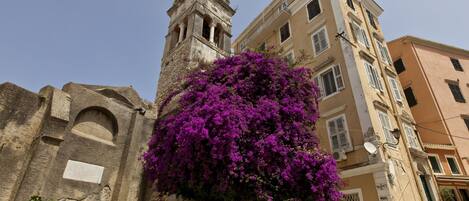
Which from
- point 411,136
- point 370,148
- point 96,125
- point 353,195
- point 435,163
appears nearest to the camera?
point 96,125

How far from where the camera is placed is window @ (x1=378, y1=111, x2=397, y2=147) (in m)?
10.5

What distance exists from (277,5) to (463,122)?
517 inches

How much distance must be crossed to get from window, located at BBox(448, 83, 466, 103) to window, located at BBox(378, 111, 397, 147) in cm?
864

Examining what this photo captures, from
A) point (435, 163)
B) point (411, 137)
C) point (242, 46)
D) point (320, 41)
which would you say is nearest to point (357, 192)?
point (411, 137)

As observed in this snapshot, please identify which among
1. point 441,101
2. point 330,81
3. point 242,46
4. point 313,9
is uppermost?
point 242,46

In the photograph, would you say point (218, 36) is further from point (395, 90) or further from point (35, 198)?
point (35, 198)

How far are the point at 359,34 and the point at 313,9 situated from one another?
Result: 3109 millimetres

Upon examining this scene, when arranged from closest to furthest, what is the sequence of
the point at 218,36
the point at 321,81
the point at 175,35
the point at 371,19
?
1. the point at 321,81
2. the point at 371,19
3. the point at 218,36
4. the point at 175,35

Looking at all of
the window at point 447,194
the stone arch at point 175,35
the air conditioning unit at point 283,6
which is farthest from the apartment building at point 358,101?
the stone arch at point 175,35

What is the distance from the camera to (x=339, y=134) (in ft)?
35.4

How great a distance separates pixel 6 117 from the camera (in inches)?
257

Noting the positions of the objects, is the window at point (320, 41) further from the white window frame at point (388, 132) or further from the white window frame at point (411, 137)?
the white window frame at point (411, 137)

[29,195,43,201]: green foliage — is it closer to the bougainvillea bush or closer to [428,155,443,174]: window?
the bougainvillea bush

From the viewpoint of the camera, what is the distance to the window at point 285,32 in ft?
53.1
